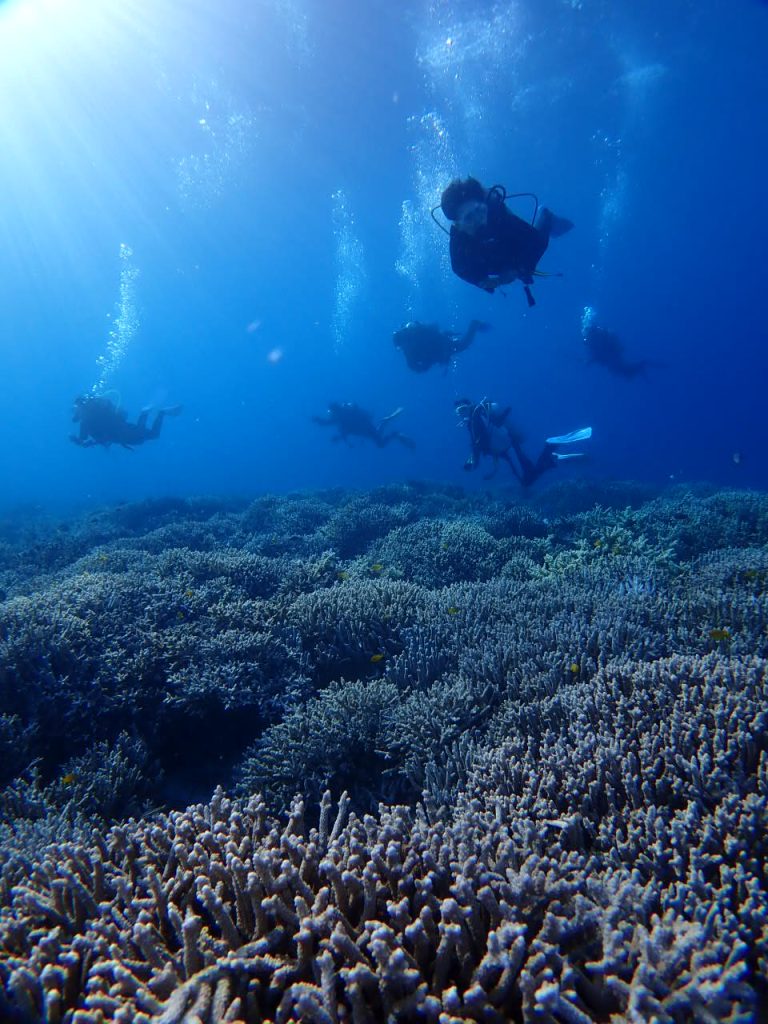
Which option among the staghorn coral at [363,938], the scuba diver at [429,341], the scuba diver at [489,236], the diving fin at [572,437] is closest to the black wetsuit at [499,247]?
the scuba diver at [489,236]

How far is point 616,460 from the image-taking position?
56438 millimetres

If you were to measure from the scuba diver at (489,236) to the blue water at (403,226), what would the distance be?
9802 mm

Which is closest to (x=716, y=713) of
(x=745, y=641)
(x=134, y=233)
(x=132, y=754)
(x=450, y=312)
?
(x=745, y=641)

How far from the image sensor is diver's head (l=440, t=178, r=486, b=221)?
9.41 m

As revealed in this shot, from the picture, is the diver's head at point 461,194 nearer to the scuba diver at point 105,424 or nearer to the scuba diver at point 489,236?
the scuba diver at point 489,236

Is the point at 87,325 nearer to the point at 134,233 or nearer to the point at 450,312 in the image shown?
the point at 134,233

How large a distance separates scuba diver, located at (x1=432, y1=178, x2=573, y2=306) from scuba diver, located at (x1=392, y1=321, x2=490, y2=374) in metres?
11.5

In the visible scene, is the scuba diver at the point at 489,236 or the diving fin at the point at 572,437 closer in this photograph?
the scuba diver at the point at 489,236

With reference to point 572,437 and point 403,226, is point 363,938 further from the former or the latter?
point 403,226

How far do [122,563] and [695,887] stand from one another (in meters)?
9.11

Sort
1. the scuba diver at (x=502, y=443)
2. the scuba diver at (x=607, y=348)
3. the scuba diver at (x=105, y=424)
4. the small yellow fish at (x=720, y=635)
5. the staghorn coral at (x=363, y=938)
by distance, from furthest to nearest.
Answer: the scuba diver at (x=607, y=348) < the scuba diver at (x=105, y=424) < the scuba diver at (x=502, y=443) < the small yellow fish at (x=720, y=635) < the staghorn coral at (x=363, y=938)

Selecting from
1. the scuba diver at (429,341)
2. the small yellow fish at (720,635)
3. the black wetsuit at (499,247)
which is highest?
the scuba diver at (429,341)

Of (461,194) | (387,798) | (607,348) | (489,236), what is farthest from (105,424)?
(607,348)

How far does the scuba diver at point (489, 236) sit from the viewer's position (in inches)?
368
